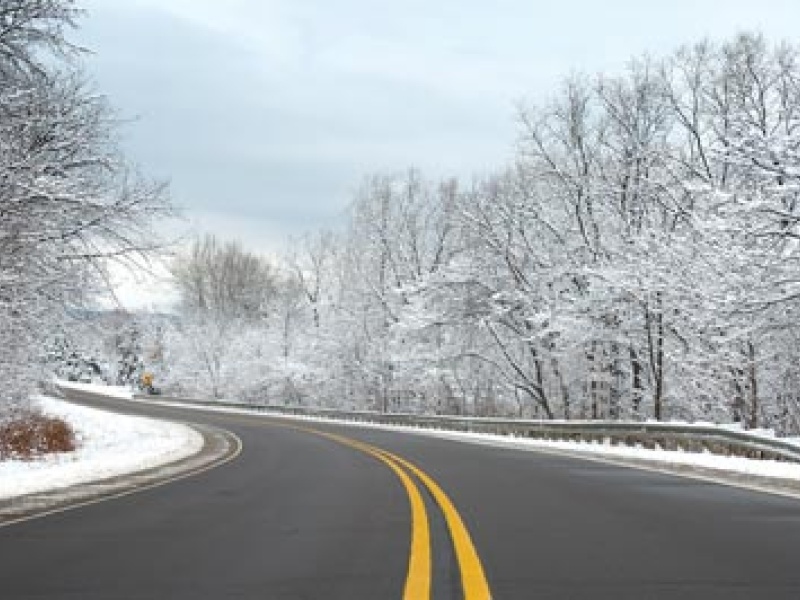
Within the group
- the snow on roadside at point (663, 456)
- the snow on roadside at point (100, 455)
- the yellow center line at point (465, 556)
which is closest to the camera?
the yellow center line at point (465, 556)

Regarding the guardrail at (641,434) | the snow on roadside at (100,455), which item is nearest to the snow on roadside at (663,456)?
the guardrail at (641,434)

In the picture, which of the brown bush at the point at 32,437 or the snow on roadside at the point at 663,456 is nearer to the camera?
the snow on roadside at the point at 663,456

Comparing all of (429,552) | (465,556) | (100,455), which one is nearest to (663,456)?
(100,455)

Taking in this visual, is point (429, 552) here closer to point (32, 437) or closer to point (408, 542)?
point (408, 542)

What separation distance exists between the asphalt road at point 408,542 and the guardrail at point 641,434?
5.12m

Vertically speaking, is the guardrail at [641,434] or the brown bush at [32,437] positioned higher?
the guardrail at [641,434]

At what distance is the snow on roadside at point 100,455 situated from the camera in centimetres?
1595

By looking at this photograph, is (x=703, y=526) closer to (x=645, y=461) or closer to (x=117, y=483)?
(x=117, y=483)

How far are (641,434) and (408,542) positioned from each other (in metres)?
18.1

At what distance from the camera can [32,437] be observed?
25469 mm

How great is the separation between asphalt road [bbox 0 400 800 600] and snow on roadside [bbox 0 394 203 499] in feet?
7.83

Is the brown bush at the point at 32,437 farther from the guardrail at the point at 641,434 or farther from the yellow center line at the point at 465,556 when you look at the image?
the guardrail at the point at 641,434

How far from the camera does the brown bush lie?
23.5m

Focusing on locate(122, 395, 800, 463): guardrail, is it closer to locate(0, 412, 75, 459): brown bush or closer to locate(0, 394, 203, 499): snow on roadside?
locate(0, 394, 203, 499): snow on roadside
